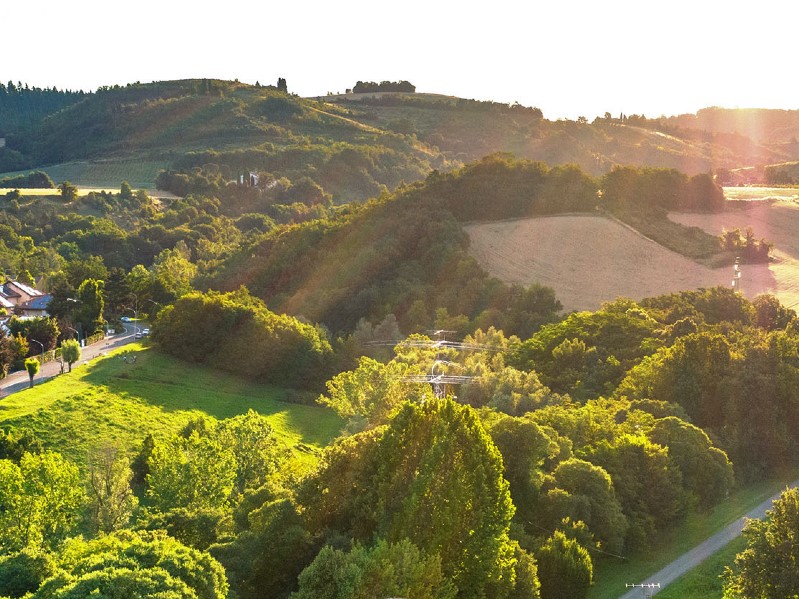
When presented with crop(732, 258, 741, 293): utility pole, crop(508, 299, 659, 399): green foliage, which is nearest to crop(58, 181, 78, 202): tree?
crop(732, 258, 741, 293): utility pole

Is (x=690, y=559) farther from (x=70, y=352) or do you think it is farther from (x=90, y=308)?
(x=90, y=308)

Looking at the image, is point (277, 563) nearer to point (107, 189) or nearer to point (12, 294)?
point (12, 294)

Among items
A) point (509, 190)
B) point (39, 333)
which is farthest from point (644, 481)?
point (509, 190)

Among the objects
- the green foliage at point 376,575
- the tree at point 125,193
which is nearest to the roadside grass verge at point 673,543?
the green foliage at point 376,575

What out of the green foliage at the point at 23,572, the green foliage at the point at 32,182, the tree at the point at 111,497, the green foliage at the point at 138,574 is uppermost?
the green foliage at the point at 32,182

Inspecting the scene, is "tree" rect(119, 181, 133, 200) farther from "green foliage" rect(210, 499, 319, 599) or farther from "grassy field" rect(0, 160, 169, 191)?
"green foliage" rect(210, 499, 319, 599)

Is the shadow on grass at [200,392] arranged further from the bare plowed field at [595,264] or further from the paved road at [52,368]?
the bare plowed field at [595,264]
